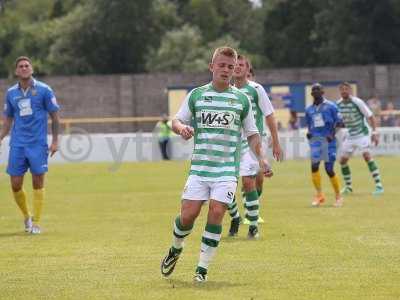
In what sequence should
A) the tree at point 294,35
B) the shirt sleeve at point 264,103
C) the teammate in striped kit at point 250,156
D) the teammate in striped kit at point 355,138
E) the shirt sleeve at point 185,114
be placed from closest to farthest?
the shirt sleeve at point 185,114 → the shirt sleeve at point 264,103 → the teammate in striped kit at point 250,156 → the teammate in striped kit at point 355,138 → the tree at point 294,35

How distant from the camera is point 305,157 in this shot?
39.5 metres

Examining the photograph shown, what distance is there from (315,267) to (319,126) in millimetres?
9609

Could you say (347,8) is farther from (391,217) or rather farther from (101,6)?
(391,217)

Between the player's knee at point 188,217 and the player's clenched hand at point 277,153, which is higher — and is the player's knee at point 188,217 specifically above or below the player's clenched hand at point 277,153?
below

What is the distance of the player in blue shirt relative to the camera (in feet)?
67.1

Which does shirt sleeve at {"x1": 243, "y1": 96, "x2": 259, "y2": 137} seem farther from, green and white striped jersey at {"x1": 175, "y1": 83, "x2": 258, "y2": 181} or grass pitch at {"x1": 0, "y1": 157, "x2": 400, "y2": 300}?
grass pitch at {"x1": 0, "y1": 157, "x2": 400, "y2": 300}

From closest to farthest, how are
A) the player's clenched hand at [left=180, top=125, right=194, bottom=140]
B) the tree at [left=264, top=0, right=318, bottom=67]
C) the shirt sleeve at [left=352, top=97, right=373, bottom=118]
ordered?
the player's clenched hand at [left=180, top=125, right=194, bottom=140]
the shirt sleeve at [left=352, top=97, right=373, bottom=118]
the tree at [left=264, top=0, right=318, bottom=67]

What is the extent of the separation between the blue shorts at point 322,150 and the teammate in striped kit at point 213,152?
1022 cm

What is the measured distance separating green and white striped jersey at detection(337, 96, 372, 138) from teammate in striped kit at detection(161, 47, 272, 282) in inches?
513

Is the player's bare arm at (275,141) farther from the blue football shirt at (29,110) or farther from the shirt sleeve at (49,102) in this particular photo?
the blue football shirt at (29,110)

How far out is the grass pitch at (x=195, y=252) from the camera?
32.1ft

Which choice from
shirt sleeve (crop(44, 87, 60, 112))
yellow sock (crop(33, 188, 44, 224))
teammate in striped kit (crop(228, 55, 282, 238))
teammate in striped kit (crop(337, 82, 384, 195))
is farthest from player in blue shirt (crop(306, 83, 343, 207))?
shirt sleeve (crop(44, 87, 60, 112))

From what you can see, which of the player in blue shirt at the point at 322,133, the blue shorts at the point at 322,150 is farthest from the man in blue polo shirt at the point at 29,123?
the player in blue shirt at the point at 322,133

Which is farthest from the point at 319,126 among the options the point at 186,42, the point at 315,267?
the point at 186,42
